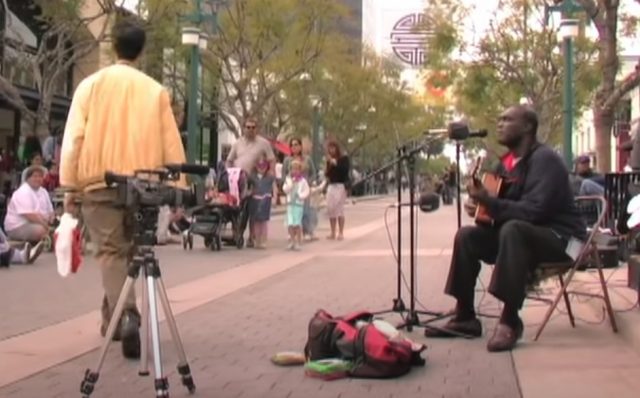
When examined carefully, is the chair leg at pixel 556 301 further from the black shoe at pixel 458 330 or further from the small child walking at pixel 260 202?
the small child walking at pixel 260 202

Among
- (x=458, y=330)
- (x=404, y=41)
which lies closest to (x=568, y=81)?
(x=458, y=330)

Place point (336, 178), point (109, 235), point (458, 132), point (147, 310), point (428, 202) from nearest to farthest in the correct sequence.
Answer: point (147, 310) < point (109, 235) < point (458, 132) < point (428, 202) < point (336, 178)

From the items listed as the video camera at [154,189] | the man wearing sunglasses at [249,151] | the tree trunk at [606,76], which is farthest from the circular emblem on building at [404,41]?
the video camera at [154,189]

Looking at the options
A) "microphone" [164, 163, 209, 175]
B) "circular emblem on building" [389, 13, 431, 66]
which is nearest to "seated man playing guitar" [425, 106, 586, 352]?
"microphone" [164, 163, 209, 175]

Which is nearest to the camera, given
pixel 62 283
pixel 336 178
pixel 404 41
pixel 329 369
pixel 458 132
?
pixel 329 369

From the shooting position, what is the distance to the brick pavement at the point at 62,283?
321 inches

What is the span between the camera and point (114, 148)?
20.5 feet

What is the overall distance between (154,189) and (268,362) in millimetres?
1659

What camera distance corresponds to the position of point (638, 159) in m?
7.46

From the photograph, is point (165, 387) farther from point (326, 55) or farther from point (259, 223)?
point (326, 55)

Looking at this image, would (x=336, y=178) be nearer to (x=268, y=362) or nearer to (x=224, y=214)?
(x=224, y=214)

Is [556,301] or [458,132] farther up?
[458,132]

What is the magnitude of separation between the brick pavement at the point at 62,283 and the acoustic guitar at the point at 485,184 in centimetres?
357

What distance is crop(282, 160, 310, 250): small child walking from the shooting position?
1580cm
